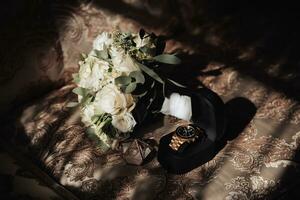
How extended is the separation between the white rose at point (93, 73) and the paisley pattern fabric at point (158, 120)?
0.19 m

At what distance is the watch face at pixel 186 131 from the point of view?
1.17 m

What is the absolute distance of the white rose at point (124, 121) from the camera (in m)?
1.17

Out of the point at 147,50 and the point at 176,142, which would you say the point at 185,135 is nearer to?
the point at 176,142

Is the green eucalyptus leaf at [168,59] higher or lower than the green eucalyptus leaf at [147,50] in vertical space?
lower

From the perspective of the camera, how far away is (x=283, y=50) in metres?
1.51

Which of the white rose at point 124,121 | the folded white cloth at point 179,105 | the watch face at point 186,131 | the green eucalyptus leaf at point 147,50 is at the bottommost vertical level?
the watch face at point 186,131

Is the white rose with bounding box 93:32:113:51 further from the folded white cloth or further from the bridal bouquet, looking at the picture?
the folded white cloth

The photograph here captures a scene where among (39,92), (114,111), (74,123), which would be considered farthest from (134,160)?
(39,92)

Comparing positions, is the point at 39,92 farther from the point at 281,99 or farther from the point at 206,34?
the point at 281,99

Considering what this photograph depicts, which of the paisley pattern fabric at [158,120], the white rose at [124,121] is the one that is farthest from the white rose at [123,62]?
the paisley pattern fabric at [158,120]

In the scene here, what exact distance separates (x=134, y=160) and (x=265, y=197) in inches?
13.9

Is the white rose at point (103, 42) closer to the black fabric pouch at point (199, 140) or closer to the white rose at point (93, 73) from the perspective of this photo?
the white rose at point (93, 73)

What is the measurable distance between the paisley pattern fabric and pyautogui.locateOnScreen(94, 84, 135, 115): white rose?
16 cm

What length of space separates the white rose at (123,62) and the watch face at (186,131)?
0.20 m
